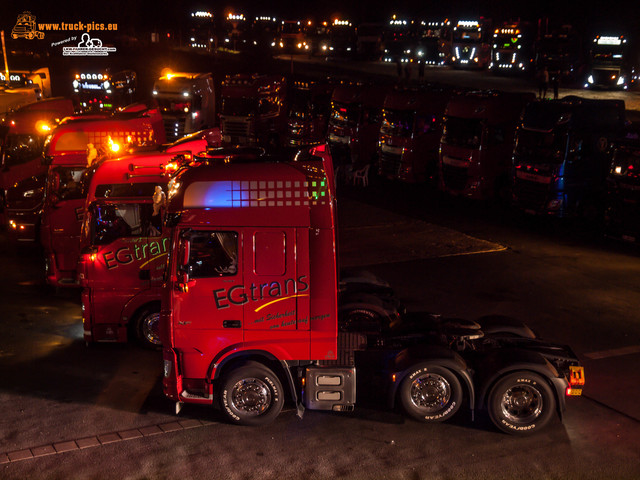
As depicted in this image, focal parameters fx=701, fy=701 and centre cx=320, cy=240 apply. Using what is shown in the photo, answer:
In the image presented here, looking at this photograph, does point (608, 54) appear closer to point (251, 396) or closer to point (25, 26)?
point (25, 26)

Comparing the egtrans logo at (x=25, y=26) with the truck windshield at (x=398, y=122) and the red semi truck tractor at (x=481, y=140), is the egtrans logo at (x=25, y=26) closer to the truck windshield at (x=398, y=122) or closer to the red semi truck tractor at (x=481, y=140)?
the truck windshield at (x=398, y=122)

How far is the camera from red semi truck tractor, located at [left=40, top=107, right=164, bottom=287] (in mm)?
13289

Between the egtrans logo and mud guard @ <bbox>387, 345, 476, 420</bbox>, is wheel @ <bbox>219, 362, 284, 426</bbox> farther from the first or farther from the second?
the egtrans logo

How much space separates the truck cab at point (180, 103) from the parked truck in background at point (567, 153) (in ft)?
48.9

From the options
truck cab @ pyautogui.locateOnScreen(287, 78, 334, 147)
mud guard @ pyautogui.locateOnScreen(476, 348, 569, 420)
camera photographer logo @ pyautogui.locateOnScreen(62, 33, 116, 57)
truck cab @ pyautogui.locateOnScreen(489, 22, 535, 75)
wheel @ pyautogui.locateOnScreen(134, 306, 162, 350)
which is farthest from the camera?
truck cab @ pyautogui.locateOnScreen(489, 22, 535, 75)

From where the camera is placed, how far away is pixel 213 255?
26.7 feet

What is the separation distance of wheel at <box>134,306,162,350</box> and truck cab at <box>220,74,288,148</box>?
1998 cm

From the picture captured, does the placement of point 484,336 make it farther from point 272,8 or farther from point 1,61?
point 272,8

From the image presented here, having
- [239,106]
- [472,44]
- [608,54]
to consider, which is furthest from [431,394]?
[472,44]

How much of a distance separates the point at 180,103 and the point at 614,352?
2343cm

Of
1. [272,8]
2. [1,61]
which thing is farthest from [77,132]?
[272,8]

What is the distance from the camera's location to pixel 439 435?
8.38 meters

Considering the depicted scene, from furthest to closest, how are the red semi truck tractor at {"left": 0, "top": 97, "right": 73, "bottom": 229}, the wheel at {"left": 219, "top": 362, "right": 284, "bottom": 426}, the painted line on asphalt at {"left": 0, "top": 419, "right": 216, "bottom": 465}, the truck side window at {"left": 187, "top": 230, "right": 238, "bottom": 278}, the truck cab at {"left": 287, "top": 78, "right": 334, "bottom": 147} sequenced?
the truck cab at {"left": 287, "top": 78, "right": 334, "bottom": 147}
the red semi truck tractor at {"left": 0, "top": 97, "right": 73, "bottom": 229}
the wheel at {"left": 219, "top": 362, "right": 284, "bottom": 426}
the truck side window at {"left": 187, "top": 230, "right": 238, "bottom": 278}
the painted line on asphalt at {"left": 0, "top": 419, "right": 216, "bottom": 465}

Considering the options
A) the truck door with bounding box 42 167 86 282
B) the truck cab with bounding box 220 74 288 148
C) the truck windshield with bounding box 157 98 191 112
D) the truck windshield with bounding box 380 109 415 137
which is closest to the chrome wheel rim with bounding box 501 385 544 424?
the truck door with bounding box 42 167 86 282
